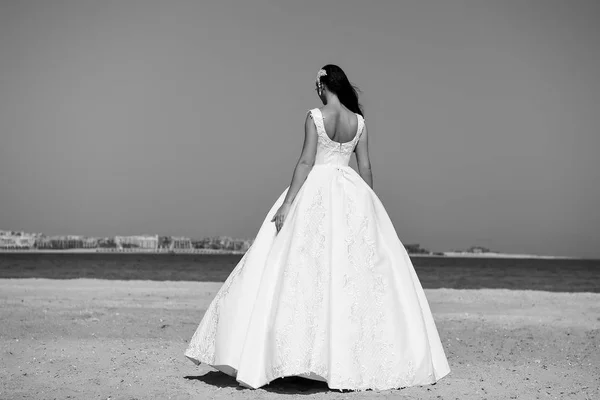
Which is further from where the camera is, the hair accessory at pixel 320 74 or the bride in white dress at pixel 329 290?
the hair accessory at pixel 320 74

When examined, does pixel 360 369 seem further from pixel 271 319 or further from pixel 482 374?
pixel 482 374

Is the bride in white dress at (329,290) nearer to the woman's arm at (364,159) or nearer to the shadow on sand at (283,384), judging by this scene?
the woman's arm at (364,159)

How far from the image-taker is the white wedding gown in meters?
5.54

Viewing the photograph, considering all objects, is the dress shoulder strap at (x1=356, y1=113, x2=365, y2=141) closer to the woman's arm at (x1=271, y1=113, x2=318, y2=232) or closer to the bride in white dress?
the bride in white dress

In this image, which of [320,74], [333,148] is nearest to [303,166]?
[333,148]

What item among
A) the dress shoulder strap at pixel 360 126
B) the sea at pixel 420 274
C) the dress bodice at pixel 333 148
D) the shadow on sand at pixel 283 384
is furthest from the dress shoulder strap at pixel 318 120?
the sea at pixel 420 274

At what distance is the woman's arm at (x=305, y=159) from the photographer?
600cm

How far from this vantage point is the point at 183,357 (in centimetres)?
819

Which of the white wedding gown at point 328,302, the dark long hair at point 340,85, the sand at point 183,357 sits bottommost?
the sand at point 183,357

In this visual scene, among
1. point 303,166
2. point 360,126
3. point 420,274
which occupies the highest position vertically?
point 360,126

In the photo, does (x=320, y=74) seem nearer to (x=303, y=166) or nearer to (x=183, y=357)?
(x=303, y=166)

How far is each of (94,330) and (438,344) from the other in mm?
6336

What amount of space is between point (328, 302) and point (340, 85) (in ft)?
6.19

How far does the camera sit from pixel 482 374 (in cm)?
719
